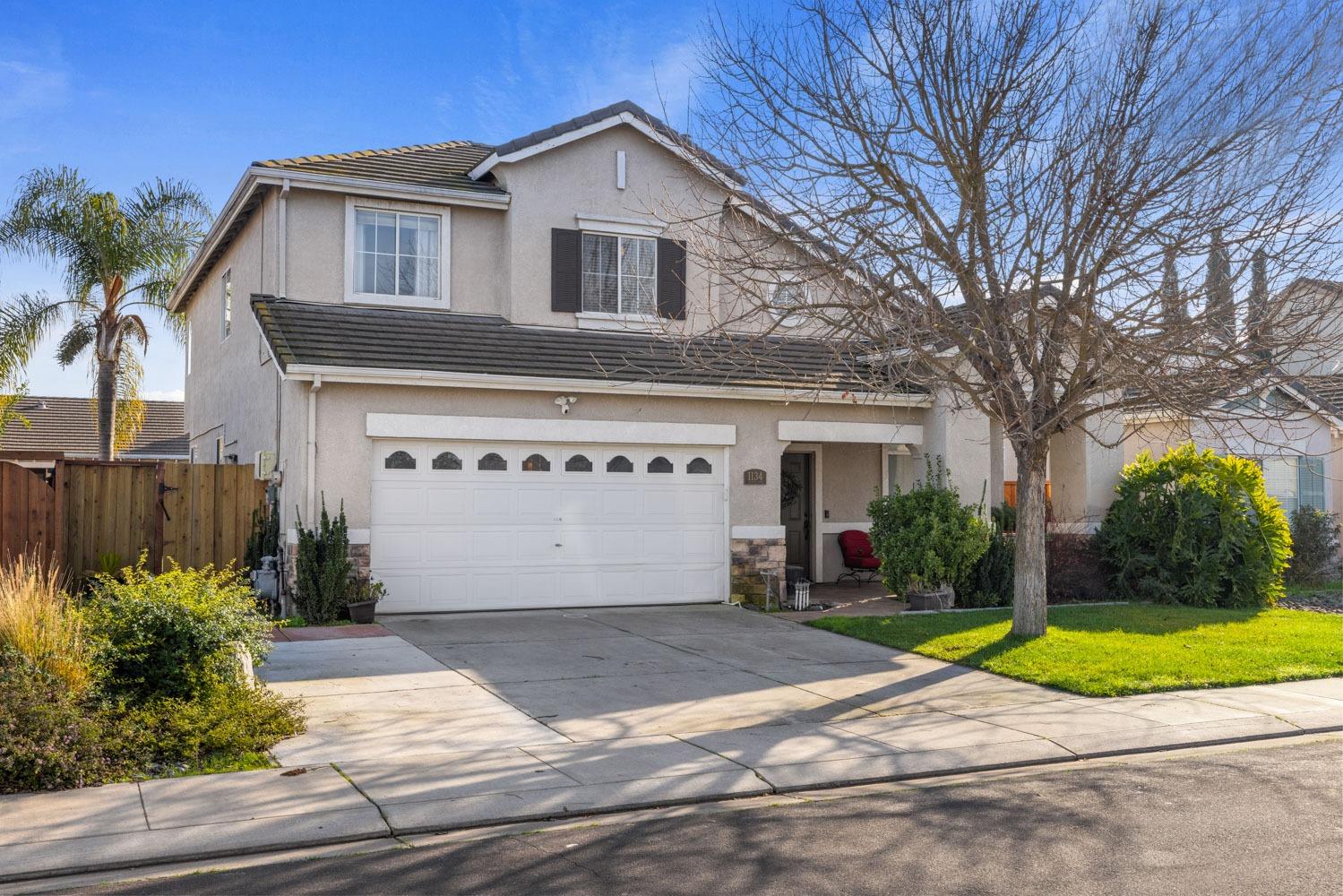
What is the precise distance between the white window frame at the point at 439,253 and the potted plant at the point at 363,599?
4.21m

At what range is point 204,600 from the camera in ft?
29.8

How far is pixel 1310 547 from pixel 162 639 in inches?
738

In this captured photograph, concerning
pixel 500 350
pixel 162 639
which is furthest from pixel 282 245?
pixel 162 639

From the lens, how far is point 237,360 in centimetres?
1847

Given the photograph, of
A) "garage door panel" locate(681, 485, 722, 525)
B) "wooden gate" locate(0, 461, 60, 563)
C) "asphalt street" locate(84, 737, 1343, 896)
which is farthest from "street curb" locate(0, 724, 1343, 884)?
"garage door panel" locate(681, 485, 722, 525)

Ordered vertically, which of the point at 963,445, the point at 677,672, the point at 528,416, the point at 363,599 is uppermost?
the point at 528,416

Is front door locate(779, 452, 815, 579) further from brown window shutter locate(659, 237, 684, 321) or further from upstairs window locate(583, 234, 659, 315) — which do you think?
upstairs window locate(583, 234, 659, 315)

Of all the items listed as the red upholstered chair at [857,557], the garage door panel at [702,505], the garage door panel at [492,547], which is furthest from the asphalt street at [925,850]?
the red upholstered chair at [857,557]

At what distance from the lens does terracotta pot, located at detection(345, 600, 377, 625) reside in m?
13.6

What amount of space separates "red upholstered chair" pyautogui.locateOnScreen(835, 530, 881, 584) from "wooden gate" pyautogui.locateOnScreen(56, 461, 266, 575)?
923 centimetres

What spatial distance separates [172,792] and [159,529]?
A: 8.94 meters

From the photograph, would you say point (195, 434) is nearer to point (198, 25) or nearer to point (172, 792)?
point (198, 25)

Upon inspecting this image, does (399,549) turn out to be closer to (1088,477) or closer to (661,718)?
(661,718)

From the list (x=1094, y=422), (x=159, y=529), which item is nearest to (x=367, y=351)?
(x=159, y=529)
